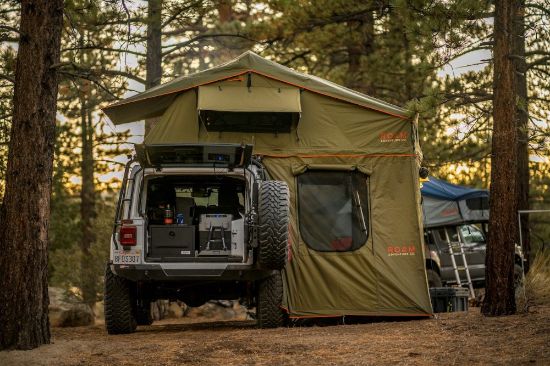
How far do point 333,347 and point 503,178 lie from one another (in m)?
3.62

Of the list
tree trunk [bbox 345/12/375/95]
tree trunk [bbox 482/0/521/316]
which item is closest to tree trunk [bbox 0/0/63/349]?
tree trunk [bbox 482/0/521/316]

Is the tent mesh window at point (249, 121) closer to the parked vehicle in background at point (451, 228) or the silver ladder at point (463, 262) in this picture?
the parked vehicle in background at point (451, 228)

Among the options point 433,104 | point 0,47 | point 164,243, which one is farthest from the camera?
point 0,47

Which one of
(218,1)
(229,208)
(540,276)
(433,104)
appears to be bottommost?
(540,276)

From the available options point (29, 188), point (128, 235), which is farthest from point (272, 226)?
point (29, 188)

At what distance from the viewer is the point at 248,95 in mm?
12203

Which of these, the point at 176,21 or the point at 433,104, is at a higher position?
the point at 176,21

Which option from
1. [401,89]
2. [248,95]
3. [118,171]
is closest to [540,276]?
[248,95]

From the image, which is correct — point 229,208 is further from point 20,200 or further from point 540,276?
point 540,276

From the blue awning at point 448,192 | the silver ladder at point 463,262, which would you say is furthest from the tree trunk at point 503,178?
the blue awning at point 448,192

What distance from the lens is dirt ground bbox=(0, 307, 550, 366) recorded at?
793 centimetres

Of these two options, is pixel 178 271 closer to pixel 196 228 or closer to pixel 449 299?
pixel 196 228

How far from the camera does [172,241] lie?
10.8 meters

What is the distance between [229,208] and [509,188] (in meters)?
3.34
